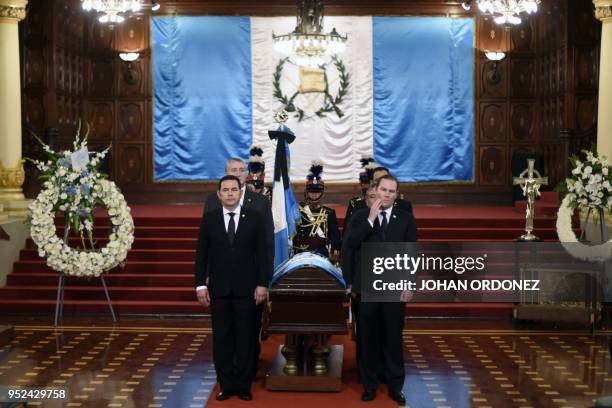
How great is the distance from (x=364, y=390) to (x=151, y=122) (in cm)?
1124

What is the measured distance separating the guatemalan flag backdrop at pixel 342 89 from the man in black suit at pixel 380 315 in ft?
33.9

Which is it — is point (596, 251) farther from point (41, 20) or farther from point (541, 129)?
point (41, 20)

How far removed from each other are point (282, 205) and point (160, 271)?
3.91 meters

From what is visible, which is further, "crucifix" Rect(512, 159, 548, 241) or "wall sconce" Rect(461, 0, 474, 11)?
"wall sconce" Rect(461, 0, 474, 11)

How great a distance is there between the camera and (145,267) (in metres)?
13.4

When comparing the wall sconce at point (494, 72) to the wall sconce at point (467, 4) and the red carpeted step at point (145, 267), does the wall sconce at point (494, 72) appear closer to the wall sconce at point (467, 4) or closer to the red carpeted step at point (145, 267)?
the wall sconce at point (467, 4)

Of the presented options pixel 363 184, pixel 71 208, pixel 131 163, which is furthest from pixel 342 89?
pixel 363 184

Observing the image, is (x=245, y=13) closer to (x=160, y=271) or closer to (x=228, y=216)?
(x=160, y=271)

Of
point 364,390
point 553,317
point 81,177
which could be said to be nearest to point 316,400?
point 364,390

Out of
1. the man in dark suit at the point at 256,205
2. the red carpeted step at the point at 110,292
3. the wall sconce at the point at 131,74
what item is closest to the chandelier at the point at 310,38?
the wall sconce at the point at 131,74

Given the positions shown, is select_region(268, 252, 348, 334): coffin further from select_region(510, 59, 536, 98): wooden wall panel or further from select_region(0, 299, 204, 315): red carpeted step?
select_region(510, 59, 536, 98): wooden wall panel

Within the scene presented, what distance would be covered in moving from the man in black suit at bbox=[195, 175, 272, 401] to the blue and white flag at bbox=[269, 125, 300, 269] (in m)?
1.67

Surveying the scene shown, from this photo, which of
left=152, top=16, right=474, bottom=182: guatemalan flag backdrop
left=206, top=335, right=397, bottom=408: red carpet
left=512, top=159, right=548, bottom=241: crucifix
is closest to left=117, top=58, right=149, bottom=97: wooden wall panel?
left=152, top=16, right=474, bottom=182: guatemalan flag backdrop

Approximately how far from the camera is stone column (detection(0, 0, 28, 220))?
14508 mm
